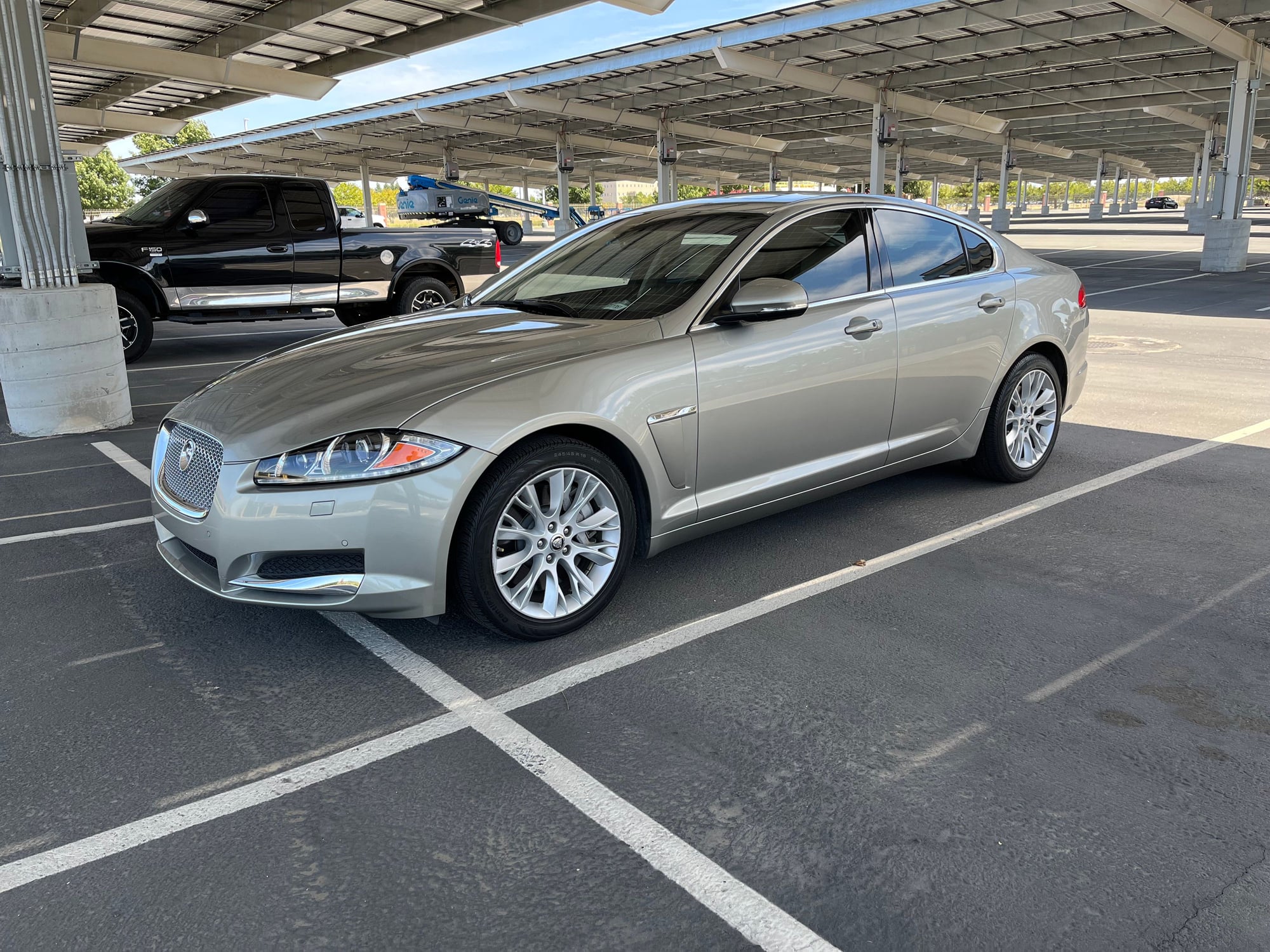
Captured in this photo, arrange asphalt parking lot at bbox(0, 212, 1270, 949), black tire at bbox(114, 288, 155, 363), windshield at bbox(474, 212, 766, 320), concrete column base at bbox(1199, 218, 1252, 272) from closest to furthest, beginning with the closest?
1. asphalt parking lot at bbox(0, 212, 1270, 949)
2. windshield at bbox(474, 212, 766, 320)
3. black tire at bbox(114, 288, 155, 363)
4. concrete column base at bbox(1199, 218, 1252, 272)

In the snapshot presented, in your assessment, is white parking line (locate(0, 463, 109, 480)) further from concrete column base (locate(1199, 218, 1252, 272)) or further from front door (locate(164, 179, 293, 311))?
concrete column base (locate(1199, 218, 1252, 272))

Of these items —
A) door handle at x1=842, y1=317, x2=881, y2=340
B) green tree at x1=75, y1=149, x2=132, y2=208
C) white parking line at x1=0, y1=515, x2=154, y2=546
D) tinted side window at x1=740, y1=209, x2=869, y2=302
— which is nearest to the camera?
tinted side window at x1=740, y1=209, x2=869, y2=302

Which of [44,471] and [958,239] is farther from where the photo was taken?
[44,471]

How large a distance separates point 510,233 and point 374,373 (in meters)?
37.5

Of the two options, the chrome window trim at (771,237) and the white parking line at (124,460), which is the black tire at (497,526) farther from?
the white parking line at (124,460)

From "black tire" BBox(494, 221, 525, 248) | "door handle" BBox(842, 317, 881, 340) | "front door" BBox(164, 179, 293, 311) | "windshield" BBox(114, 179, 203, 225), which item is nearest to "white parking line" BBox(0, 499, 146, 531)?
"door handle" BBox(842, 317, 881, 340)

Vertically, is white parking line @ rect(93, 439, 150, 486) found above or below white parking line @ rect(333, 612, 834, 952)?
above

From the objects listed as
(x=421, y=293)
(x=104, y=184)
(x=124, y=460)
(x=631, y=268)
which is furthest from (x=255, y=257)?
(x=104, y=184)

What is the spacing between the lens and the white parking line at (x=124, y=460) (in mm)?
6082

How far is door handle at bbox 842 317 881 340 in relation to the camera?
4.39 m

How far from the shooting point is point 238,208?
1056 cm

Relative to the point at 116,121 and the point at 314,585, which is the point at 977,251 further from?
the point at 116,121

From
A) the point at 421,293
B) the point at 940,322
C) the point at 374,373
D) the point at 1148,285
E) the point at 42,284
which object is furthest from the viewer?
the point at 1148,285

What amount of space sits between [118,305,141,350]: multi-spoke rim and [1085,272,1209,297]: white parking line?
46.2 feet
